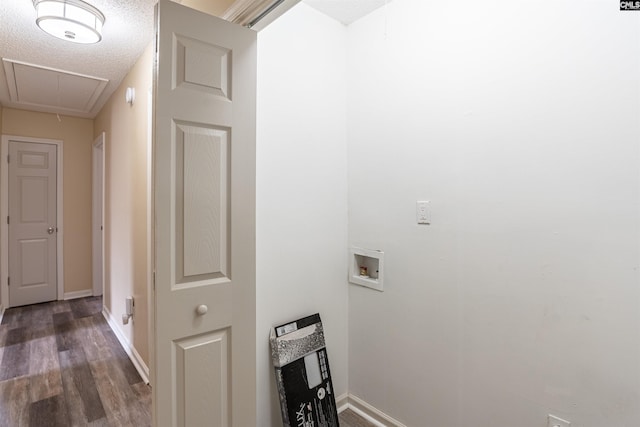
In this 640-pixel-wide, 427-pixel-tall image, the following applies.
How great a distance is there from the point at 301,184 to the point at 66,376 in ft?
8.14

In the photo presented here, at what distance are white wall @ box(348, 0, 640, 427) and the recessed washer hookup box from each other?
32 cm

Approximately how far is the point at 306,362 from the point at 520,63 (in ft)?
6.33

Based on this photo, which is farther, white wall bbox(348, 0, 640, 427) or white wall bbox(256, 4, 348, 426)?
white wall bbox(256, 4, 348, 426)

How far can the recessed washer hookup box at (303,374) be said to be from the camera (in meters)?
1.83

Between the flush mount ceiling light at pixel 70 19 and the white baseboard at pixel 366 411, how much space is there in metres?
2.94

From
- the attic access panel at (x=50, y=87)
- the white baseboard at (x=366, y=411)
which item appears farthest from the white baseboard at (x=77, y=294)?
the white baseboard at (x=366, y=411)

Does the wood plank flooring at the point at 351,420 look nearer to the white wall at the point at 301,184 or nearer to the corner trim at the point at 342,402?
the corner trim at the point at 342,402

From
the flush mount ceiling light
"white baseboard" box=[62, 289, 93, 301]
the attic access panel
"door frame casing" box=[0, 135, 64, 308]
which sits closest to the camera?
the flush mount ceiling light

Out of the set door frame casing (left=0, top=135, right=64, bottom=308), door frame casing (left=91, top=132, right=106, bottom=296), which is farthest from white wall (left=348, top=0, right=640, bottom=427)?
door frame casing (left=0, top=135, right=64, bottom=308)

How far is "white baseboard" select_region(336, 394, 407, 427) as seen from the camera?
2.04m

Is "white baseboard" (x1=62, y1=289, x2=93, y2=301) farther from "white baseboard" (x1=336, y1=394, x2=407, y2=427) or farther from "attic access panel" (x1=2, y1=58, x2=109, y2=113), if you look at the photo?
"white baseboard" (x1=336, y1=394, x2=407, y2=427)

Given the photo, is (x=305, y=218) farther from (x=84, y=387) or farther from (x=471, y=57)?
(x=84, y=387)

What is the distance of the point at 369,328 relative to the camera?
217cm

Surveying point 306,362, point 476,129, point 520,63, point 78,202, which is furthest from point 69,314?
point 520,63
